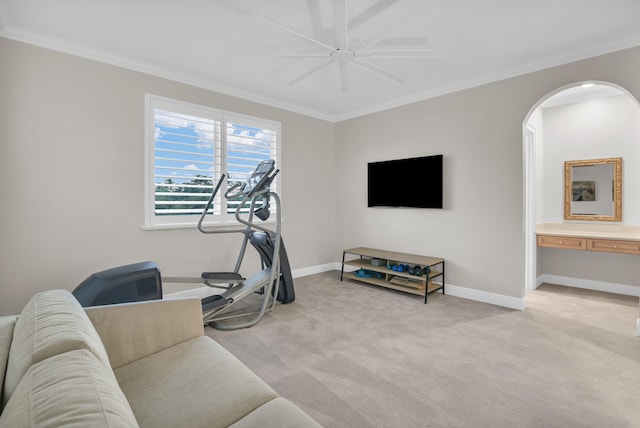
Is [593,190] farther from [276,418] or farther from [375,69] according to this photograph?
[276,418]

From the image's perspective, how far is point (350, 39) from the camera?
9.23 ft

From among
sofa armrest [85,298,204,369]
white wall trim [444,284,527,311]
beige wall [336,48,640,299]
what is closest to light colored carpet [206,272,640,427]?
white wall trim [444,284,527,311]

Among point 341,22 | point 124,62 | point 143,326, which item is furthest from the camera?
point 124,62

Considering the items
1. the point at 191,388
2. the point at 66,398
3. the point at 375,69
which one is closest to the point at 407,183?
the point at 375,69

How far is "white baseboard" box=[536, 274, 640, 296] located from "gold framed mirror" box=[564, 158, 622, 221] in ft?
2.78

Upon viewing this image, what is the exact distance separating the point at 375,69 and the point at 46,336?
11.3 ft

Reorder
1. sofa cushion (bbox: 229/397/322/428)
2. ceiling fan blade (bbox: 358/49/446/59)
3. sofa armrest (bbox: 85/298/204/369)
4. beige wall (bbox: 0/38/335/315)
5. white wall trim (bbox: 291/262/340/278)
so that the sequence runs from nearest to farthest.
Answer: sofa cushion (bbox: 229/397/322/428), sofa armrest (bbox: 85/298/204/369), beige wall (bbox: 0/38/335/315), ceiling fan blade (bbox: 358/49/446/59), white wall trim (bbox: 291/262/340/278)

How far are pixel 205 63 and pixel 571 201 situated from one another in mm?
5126

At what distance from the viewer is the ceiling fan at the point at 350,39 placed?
7.65 ft

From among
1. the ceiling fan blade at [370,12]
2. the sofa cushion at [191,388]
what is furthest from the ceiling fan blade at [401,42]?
the sofa cushion at [191,388]

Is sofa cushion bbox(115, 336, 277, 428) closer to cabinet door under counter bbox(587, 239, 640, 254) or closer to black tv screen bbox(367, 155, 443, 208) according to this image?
black tv screen bbox(367, 155, 443, 208)

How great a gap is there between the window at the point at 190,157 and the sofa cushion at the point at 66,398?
287cm

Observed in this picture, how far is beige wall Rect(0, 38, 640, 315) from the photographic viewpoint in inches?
110

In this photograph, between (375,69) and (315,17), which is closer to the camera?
(315,17)
